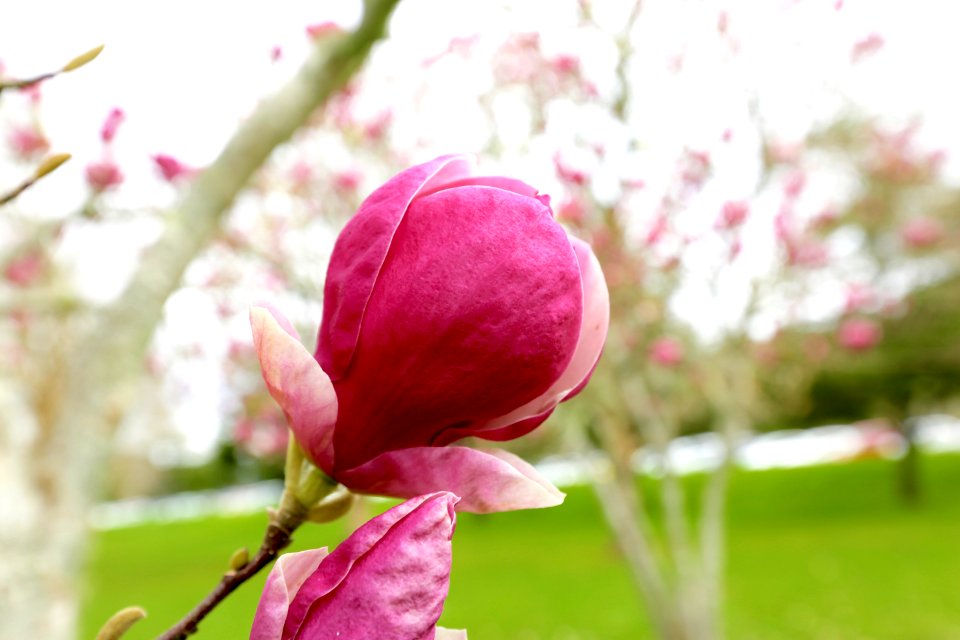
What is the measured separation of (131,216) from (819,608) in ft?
28.0

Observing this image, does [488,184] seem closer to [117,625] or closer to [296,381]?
[296,381]

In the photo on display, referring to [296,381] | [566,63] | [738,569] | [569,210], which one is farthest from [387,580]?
[738,569]

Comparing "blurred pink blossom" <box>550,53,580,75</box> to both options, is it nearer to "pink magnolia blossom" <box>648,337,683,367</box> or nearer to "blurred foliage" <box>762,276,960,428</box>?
"pink magnolia blossom" <box>648,337,683,367</box>

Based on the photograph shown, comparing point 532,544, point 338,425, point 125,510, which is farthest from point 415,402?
point 125,510

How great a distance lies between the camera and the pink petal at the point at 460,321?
1.47 ft

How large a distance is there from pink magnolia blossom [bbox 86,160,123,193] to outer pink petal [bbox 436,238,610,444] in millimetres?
2336

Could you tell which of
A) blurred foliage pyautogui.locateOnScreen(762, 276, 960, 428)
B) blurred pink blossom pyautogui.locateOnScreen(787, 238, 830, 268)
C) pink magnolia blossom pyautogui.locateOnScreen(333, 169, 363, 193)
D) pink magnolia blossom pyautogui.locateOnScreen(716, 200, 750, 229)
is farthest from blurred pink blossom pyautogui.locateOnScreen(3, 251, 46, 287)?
blurred foliage pyautogui.locateOnScreen(762, 276, 960, 428)

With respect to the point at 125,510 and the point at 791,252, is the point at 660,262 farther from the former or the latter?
the point at 125,510

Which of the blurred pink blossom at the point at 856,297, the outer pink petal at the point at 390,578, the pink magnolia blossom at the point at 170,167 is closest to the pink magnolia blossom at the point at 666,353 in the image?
the blurred pink blossom at the point at 856,297

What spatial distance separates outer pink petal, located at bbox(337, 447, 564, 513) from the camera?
466mm

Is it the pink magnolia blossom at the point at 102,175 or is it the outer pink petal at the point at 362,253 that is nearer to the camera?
the outer pink petal at the point at 362,253

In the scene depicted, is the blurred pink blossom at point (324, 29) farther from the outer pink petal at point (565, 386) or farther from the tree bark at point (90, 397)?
the outer pink petal at point (565, 386)

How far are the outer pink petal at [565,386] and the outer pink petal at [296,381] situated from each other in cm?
6

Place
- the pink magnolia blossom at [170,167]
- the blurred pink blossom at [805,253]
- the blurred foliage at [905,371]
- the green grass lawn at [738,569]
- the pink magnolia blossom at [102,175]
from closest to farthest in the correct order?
the pink magnolia blossom at [102,175] → the pink magnolia blossom at [170,167] → the blurred pink blossom at [805,253] → the green grass lawn at [738,569] → the blurred foliage at [905,371]
